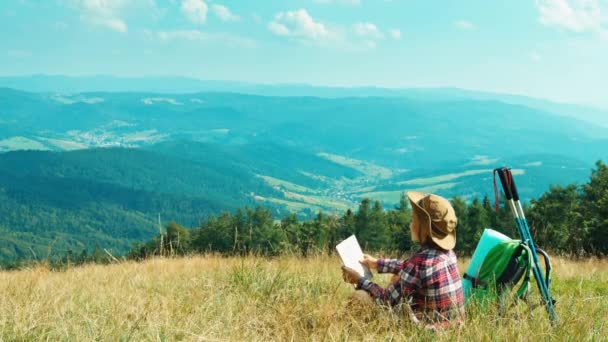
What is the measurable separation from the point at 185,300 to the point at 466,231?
173ft

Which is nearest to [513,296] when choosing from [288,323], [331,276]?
[288,323]

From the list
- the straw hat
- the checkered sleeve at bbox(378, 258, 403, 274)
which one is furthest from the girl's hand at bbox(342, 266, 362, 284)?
the straw hat

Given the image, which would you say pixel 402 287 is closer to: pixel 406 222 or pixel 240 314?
pixel 240 314

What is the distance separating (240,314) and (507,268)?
88.6 inches

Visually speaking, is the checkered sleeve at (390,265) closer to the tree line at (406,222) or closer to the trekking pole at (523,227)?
the trekking pole at (523,227)

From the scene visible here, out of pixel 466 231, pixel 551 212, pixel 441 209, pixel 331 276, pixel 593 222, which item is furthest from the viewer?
pixel 466 231

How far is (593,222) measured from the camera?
107 ft

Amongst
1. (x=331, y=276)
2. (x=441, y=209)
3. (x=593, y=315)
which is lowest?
(x=331, y=276)

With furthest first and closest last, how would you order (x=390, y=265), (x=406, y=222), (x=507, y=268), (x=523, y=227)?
1. (x=406, y=222)
2. (x=390, y=265)
3. (x=507, y=268)
4. (x=523, y=227)

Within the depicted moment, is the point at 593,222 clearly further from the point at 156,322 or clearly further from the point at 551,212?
the point at 156,322

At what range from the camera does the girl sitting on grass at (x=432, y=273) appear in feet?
13.0

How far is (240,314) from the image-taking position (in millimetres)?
4078

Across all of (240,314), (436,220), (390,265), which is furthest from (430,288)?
(240,314)

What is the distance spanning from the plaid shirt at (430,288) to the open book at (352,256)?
0.43 m
